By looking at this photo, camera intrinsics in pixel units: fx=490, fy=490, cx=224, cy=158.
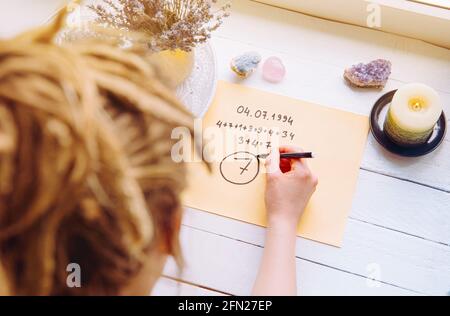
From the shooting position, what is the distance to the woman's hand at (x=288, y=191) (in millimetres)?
672

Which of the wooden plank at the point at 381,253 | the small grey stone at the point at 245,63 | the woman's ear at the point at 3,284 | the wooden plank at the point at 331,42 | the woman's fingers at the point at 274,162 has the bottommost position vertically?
the woman's ear at the point at 3,284

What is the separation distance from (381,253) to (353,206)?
0.24 feet

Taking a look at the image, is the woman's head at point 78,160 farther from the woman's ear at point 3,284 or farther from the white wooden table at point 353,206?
the white wooden table at point 353,206

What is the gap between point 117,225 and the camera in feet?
1.51

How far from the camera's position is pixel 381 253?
2.23 feet

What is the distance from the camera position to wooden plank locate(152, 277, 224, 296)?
66 centimetres

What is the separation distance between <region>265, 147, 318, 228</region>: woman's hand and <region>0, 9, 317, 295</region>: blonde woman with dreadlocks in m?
0.20

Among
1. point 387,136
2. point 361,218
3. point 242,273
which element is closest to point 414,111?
point 387,136

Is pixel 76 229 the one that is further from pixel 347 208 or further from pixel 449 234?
pixel 449 234

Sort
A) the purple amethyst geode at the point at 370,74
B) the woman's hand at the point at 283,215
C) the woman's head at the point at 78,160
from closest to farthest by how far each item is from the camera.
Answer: the woman's head at the point at 78,160, the woman's hand at the point at 283,215, the purple amethyst geode at the point at 370,74

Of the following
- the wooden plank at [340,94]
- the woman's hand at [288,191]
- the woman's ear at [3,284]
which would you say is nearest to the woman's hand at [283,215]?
the woman's hand at [288,191]

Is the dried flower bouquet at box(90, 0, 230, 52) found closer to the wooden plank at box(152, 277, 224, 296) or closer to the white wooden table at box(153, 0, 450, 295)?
the white wooden table at box(153, 0, 450, 295)

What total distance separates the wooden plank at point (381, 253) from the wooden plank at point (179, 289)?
4cm

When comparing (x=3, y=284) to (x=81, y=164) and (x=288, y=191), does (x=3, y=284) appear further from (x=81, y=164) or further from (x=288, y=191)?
(x=288, y=191)
